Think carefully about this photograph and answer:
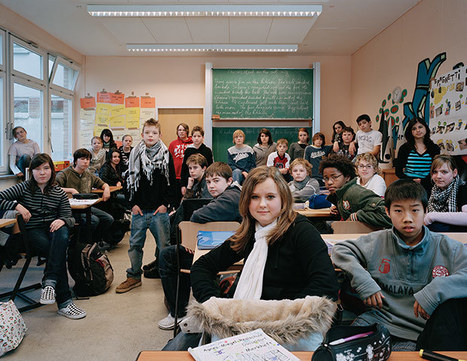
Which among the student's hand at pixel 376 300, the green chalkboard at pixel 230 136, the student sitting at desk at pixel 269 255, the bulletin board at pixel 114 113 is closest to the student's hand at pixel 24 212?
the student sitting at desk at pixel 269 255

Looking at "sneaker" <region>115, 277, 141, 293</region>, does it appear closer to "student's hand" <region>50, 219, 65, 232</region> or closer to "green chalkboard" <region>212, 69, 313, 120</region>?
"student's hand" <region>50, 219, 65, 232</region>

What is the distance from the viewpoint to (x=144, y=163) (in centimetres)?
332

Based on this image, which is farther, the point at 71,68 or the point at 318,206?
the point at 71,68

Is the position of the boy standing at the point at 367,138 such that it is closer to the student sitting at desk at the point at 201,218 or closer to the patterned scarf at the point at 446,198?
the patterned scarf at the point at 446,198

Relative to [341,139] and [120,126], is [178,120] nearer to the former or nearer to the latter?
[120,126]

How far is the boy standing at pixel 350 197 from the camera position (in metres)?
2.44

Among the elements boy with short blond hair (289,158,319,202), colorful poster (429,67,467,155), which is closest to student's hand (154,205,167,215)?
boy with short blond hair (289,158,319,202)

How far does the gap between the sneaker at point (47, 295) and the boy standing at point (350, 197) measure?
2267mm

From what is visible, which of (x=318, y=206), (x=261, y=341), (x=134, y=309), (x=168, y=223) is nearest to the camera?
(x=261, y=341)

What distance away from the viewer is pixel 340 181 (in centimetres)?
314

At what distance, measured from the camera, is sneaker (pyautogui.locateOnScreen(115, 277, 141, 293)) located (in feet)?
11.1

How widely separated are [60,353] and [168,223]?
1.38 metres

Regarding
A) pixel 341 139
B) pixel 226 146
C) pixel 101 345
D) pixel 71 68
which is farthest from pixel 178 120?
pixel 101 345

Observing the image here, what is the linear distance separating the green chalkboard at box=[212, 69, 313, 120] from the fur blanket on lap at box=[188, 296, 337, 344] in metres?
6.85
